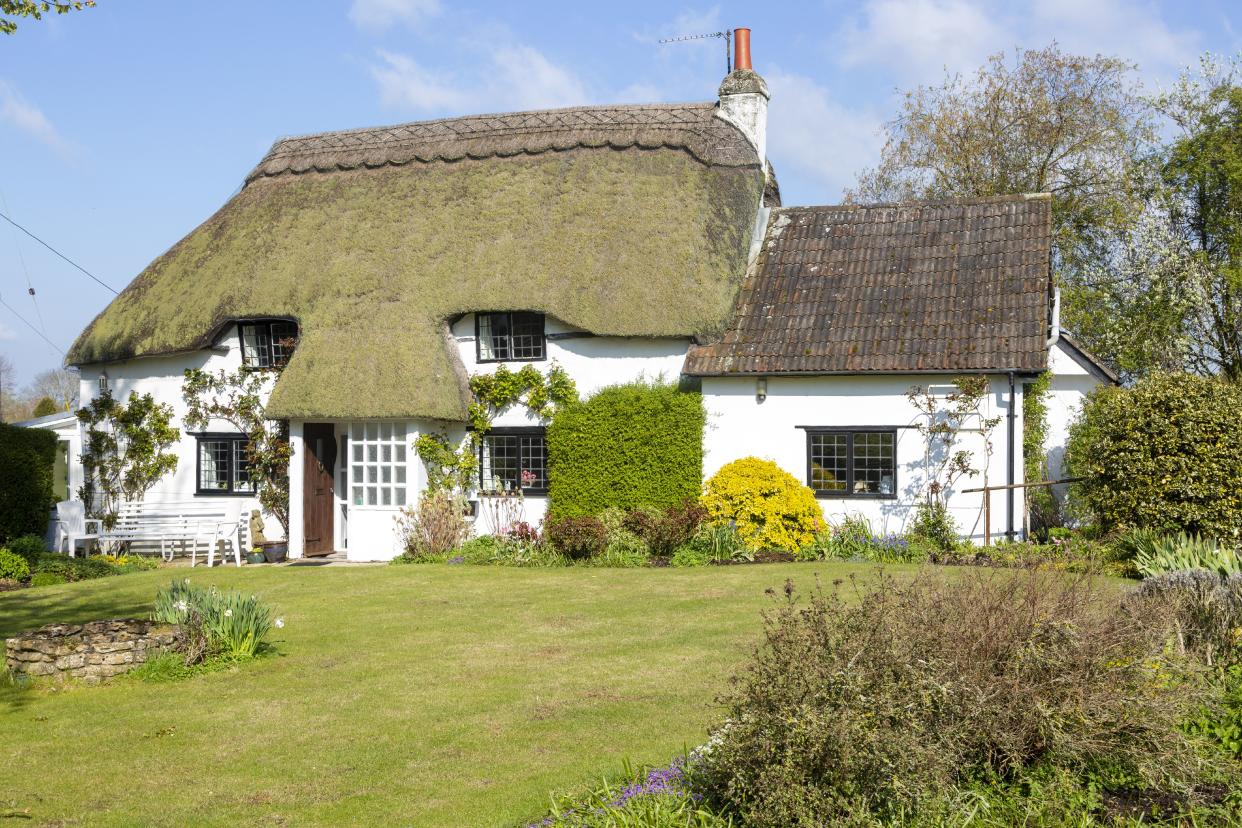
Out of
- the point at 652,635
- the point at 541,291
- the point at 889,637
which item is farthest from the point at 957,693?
the point at 541,291

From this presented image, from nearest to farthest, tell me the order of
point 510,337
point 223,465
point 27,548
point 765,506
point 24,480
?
point 765,506, point 27,548, point 24,480, point 510,337, point 223,465

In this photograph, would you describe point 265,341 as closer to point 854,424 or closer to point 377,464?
point 377,464

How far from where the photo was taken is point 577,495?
18.9 meters

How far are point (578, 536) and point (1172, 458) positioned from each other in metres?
8.49

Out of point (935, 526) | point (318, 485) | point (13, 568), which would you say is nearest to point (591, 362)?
point (318, 485)

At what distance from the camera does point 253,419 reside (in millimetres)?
20766

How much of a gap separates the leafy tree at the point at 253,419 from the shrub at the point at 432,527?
2.79 meters

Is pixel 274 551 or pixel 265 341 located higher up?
pixel 265 341

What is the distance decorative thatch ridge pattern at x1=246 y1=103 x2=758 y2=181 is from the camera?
70.0ft

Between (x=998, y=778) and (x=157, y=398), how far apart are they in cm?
1942

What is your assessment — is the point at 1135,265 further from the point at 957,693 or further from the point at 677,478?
the point at 957,693

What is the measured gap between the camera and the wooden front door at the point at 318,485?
792 inches

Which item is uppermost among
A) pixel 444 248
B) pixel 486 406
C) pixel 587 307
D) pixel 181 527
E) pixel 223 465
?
pixel 444 248

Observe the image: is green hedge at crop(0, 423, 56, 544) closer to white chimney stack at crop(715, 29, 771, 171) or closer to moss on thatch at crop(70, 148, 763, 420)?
moss on thatch at crop(70, 148, 763, 420)
